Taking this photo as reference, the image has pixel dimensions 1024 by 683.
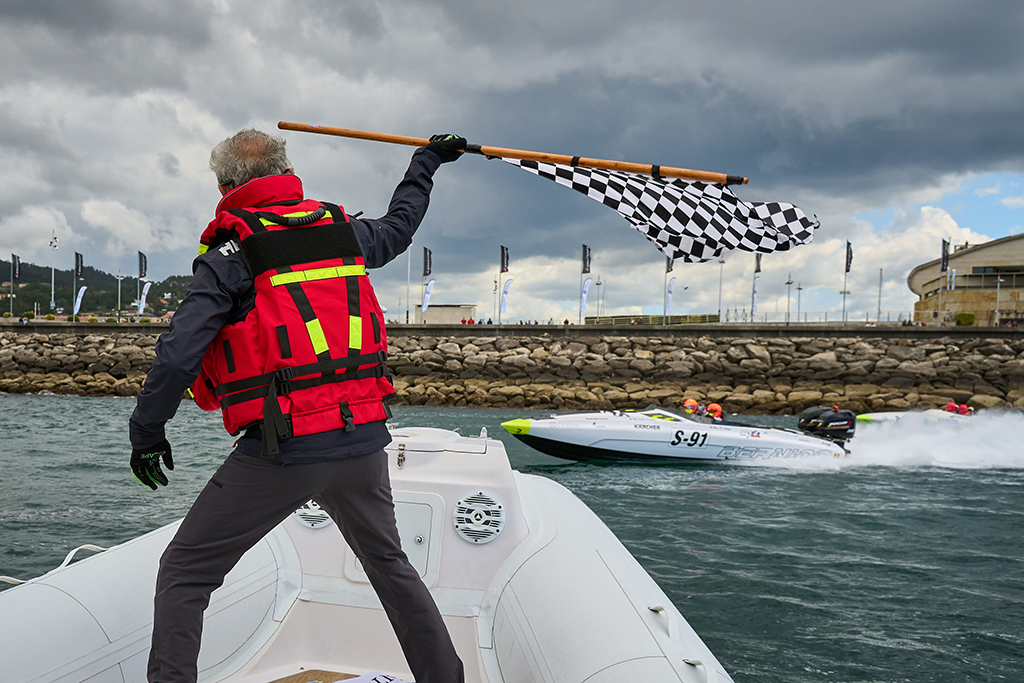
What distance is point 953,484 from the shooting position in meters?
10.8

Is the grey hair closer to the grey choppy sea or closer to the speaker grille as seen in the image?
the speaker grille

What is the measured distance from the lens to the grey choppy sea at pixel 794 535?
175 inches

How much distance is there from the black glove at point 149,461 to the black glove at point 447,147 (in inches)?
51.9

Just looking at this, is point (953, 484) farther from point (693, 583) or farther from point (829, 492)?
point (693, 583)

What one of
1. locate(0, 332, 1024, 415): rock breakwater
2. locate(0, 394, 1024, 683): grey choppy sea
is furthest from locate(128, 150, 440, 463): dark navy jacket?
locate(0, 332, 1024, 415): rock breakwater

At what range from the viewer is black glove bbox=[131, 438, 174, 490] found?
1.74m

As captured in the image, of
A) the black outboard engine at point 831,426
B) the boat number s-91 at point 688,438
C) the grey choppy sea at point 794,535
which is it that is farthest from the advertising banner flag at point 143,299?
the black outboard engine at point 831,426

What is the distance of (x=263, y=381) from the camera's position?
1633mm

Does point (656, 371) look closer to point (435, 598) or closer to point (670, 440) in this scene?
point (670, 440)

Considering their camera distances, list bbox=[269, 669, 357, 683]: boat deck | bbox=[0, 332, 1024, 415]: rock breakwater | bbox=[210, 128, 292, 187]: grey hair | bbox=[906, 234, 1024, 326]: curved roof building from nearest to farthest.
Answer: bbox=[210, 128, 292, 187]: grey hair < bbox=[269, 669, 357, 683]: boat deck < bbox=[0, 332, 1024, 415]: rock breakwater < bbox=[906, 234, 1024, 326]: curved roof building

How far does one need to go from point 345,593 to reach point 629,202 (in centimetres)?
243

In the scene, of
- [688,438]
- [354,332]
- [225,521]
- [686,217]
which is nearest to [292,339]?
[354,332]

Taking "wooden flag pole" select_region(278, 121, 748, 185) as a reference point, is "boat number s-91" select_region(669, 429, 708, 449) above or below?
below

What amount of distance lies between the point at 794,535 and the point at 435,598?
5.93 meters
